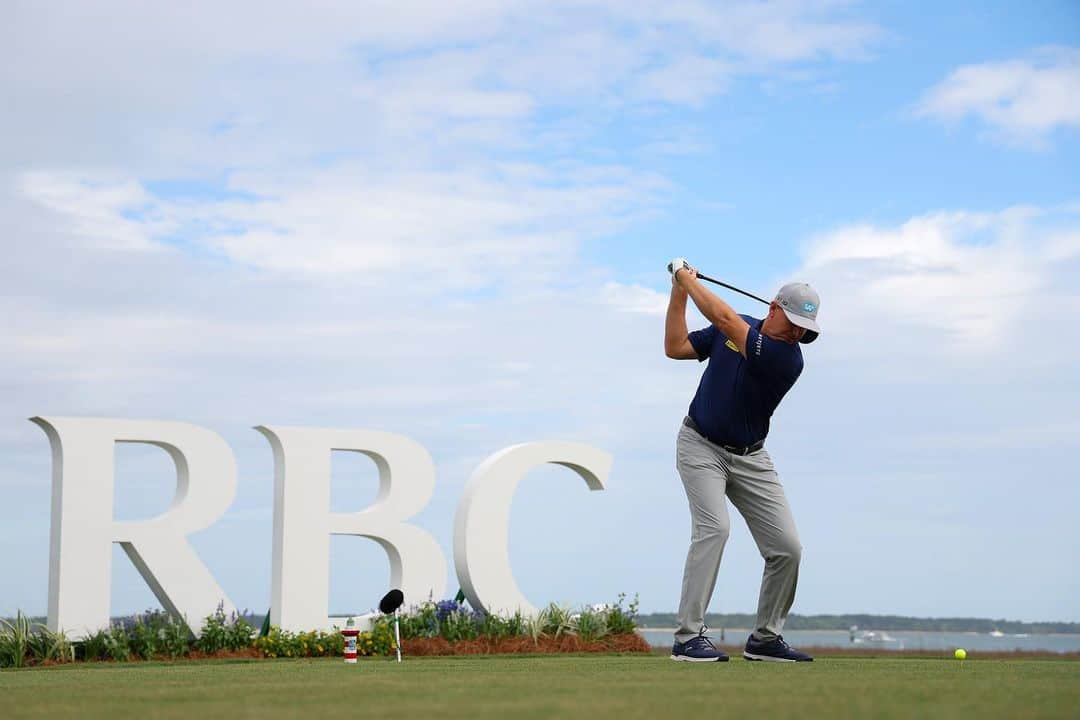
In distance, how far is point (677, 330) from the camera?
8.35 meters

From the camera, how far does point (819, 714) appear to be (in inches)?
172

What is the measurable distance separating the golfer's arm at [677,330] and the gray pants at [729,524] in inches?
20.4

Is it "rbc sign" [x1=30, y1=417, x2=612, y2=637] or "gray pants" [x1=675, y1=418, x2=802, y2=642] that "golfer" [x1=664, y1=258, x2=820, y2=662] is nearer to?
"gray pants" [x1=675, y1=418, x2=802, y2=642]

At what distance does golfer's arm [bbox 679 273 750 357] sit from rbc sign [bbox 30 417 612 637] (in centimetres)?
790

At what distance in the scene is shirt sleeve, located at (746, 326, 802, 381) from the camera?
7887mm

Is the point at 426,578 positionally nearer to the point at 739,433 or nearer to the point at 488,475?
the point at 488,475

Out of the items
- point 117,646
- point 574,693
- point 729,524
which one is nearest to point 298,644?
point 117,646

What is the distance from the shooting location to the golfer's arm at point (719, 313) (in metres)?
7.79

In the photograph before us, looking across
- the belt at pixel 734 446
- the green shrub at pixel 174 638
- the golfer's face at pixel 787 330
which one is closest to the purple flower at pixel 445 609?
the green shrub at pixel 174 638

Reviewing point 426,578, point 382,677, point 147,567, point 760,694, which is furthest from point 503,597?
point 760,694

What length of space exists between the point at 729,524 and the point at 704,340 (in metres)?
1.23

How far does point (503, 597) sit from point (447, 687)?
9.65 meters

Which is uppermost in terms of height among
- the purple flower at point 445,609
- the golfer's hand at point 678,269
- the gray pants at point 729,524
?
the golfer's hand at point 678,269

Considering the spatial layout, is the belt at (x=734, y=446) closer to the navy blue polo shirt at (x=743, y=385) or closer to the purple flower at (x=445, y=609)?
the navy blue polo shirt at (x=743, y=385)
